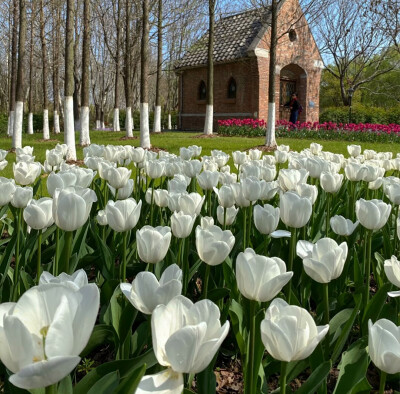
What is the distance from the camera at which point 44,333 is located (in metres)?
0.78

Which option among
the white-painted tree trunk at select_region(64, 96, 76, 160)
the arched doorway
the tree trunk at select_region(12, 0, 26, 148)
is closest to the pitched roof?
the arched doorway

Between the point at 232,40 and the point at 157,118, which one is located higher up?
the point at 232,40

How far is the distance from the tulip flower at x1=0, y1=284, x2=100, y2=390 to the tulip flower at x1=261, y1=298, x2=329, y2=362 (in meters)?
0.34

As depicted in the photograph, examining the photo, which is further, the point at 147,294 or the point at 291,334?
the point at 147,294

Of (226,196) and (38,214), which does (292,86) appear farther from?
(38,214)

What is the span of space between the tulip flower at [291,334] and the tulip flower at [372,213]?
110 cm

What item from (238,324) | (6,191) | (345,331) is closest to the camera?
(345,331)

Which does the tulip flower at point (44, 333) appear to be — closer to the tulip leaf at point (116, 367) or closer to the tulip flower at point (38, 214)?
the tulip leaf at point (116, 367)

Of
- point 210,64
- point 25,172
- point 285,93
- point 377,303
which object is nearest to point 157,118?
point 210,64

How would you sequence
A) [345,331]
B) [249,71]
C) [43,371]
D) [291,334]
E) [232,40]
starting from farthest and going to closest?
[232,40]
[249,71]
[345,331]
[291,334]
[43,371]

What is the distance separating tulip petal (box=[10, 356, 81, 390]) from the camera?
67 cm

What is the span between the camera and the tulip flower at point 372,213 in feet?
6.22

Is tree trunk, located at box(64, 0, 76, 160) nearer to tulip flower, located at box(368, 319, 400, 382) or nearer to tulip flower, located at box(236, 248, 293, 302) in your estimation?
tulip flower, located at box(236, 248, 293, 302)

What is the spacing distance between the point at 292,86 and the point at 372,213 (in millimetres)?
26124
